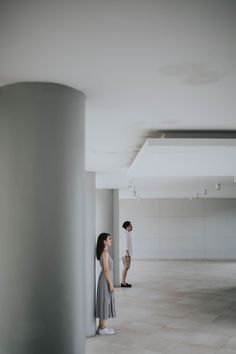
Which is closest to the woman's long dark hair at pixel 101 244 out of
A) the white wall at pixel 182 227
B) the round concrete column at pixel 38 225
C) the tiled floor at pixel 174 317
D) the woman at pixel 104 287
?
the woman at pixel 104 287

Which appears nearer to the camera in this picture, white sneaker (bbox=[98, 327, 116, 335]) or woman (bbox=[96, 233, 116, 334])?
woman (bbox=[96, 233, 116, 334])

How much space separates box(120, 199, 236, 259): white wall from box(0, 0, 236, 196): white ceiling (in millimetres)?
20579

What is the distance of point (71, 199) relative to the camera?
3.78 m

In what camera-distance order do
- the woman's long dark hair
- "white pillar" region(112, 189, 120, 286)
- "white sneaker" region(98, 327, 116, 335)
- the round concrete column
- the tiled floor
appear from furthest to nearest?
"white pillar" region(112, 189, 120, 286) < "white sneaker" region(98, 327, 116, 335) < the woman's long dark hair < the tiled floor < the round concrete column

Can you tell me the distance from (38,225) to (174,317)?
7.61 metres

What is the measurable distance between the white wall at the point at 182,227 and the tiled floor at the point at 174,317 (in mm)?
6707

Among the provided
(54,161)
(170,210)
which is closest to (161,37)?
(54,161)

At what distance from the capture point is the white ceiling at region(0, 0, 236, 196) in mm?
2471

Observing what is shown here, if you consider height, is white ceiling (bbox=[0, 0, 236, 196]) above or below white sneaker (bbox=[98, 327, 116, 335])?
above

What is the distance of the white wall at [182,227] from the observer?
25.0 m

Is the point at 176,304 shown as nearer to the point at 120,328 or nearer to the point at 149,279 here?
the point at 120,328

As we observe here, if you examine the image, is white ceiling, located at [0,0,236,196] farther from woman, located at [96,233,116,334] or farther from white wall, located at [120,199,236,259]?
white wall, located at [120,199,236,259]

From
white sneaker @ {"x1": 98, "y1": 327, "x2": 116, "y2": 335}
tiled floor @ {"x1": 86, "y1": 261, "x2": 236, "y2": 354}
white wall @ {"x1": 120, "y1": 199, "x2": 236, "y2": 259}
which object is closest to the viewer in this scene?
tiled floor @ {"x1": 86, "y1": 261, "x2": 236, "y2": 354}

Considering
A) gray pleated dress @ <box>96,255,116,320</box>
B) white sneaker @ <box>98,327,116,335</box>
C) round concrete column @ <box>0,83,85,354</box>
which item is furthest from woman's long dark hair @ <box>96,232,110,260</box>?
round concrete column @ <box>0,83,85,354</box>
